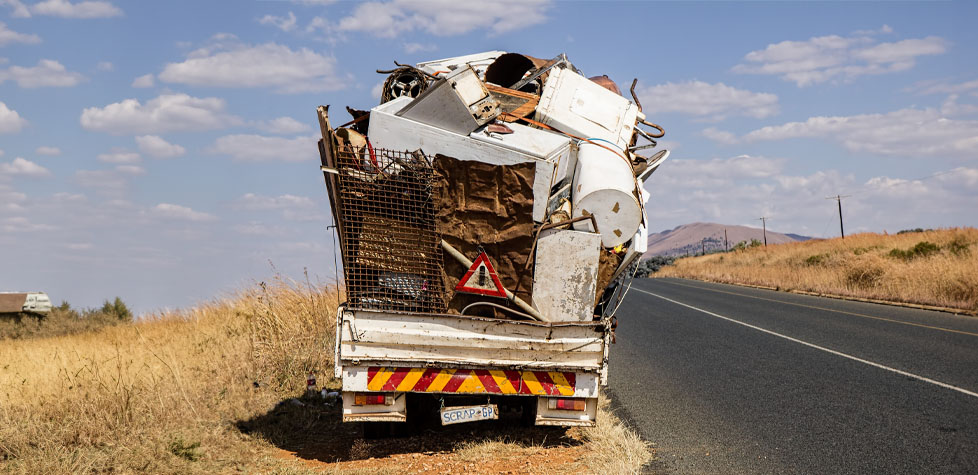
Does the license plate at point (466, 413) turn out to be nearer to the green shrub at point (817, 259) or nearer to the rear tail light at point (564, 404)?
the rear tail light at point (564, 404)

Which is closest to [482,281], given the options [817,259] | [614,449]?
[614,449]

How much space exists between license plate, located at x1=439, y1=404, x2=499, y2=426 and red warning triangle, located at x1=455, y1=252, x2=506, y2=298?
910mm

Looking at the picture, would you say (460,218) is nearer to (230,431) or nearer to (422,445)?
(422,445)

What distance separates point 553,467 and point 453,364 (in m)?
1.08

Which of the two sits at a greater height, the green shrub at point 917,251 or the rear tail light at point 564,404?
the green shrub at point 917,251

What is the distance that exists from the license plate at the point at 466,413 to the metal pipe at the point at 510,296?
0.81 metres

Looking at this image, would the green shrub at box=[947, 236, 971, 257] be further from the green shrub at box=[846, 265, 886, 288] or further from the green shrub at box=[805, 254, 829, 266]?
the green shrub at box=[805, 254, 829, 266]

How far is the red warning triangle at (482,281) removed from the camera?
5723 mm

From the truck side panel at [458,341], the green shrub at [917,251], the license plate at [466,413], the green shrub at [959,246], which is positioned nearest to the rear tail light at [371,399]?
the truck side panel at [458,341]

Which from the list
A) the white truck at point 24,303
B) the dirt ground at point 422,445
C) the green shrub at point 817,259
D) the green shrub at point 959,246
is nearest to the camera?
the dirt ground at point 422,445

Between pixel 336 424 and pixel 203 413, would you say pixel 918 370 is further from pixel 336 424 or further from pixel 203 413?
pixel 203 413

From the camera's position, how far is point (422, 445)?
6.27 meters

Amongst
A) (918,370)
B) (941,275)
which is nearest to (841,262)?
(941,275)

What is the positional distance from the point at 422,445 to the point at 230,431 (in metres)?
1.67
